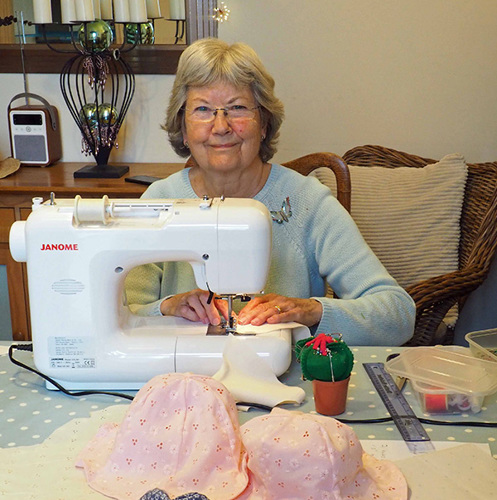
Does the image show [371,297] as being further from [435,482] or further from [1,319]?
[1,319]

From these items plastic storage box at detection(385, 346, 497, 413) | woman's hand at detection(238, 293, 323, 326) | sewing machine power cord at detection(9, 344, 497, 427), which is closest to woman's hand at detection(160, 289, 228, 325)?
woman's hand at detection(238, 293, 323, 326)

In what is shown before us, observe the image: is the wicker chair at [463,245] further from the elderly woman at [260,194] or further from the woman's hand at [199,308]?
the woman's hand at [199,308]

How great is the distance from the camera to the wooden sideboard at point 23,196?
251cm

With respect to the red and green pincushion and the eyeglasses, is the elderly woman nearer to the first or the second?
the eyeglasses

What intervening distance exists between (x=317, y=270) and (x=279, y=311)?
0.43 metres

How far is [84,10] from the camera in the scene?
267 centimetres

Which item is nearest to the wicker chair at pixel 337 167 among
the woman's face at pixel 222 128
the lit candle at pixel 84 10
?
the woman's face at pixel 222 128

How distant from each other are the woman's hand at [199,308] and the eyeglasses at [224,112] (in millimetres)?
479

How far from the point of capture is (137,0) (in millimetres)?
2740

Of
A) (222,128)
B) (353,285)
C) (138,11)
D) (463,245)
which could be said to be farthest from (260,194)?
(138,11)

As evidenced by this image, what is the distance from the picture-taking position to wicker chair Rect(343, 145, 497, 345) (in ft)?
6.84

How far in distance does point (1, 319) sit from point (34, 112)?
795 mm

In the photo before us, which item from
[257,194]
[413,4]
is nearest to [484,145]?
[413,4]

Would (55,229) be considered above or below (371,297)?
above
